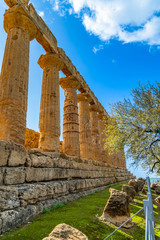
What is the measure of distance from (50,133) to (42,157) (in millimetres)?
2080

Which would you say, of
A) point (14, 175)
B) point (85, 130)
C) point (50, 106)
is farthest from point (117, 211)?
point (85, 130)

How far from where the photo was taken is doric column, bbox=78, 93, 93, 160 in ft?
44.4

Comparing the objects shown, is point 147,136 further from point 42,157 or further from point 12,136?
point 12,136

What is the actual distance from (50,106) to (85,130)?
567cm

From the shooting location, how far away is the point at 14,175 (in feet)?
16.4

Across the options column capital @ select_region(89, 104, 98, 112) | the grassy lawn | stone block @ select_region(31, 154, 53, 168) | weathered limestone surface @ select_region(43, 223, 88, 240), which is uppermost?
column capital @ select_region(89, 104, 98, 112)

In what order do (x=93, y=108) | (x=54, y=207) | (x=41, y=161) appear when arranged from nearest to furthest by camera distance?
(x=54, y=207) < (x=41, y=161) < (x=93, y=108)

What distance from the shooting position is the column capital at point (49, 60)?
10.1 metres

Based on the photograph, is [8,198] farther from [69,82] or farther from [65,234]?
[69,82]

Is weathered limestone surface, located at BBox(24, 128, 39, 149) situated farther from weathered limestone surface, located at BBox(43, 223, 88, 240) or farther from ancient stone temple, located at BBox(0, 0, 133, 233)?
weathered limestone surface, located at BBox(43, 223, 88, 240)

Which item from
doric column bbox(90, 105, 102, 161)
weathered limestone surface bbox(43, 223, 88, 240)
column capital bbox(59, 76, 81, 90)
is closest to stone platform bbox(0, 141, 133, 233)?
weathered limestone surface bbox(43, 223, 88, 240)

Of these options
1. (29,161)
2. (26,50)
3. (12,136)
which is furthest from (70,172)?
(26,50)

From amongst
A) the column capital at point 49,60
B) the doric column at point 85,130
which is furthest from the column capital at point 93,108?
the column capital at point 49,60

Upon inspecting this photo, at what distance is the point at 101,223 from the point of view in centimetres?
437
